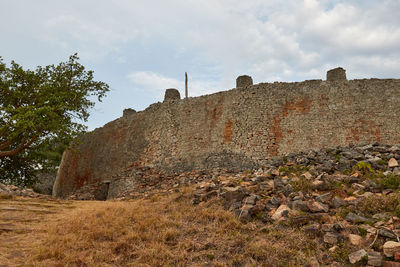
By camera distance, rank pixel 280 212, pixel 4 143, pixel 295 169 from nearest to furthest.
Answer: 1. pixel 280 212
2. pixel 295 169
3. pixel 4 143

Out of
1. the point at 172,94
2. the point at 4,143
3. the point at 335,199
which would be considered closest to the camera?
the point at 335,199

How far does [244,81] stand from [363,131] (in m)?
6.21

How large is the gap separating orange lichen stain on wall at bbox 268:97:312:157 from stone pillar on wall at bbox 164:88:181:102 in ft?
21.0

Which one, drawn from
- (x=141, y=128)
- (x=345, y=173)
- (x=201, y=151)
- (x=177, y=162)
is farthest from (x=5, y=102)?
(x=345, y=173)

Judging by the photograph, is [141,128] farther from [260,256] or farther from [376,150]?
[260,256]

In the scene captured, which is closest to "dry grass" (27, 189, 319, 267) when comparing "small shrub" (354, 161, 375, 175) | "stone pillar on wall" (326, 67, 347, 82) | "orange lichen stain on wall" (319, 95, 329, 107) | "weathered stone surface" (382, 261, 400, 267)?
"weathered stone surface" (382, 261, 400, 267)

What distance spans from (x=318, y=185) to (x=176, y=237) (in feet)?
11.2

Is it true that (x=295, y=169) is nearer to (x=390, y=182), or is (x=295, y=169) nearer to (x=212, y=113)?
(x=390, y=182)

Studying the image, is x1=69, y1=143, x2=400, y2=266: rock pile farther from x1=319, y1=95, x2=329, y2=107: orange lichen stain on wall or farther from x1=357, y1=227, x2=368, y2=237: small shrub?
x1=319, y1=95, x2=329, y2=107: orange lichen stain on wall

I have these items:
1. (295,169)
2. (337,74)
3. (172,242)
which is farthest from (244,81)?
(172,242)

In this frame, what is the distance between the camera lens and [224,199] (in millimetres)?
6895

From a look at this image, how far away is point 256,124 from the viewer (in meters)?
14.4

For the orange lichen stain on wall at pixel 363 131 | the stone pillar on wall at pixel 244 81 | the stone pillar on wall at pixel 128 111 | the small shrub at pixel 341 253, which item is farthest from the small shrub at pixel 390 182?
the stone pillar on wall at pixel 128 111

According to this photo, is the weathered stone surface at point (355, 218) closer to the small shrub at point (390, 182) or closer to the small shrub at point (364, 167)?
the small shrub at point (390, 182)
